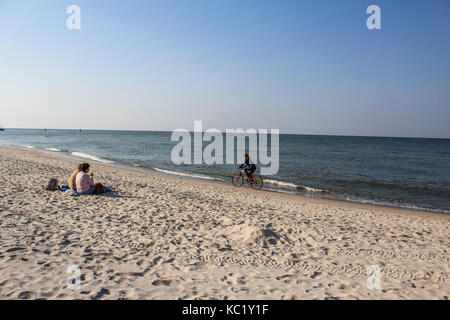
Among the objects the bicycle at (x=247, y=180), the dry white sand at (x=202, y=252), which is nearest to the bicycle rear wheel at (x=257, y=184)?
the bicycle at (x=247, y=180)

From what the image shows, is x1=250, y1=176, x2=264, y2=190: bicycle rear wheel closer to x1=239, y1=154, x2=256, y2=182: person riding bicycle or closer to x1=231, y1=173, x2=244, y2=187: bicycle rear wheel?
x1=239, y1=154, x2=256, y2=182: person riding bicycle

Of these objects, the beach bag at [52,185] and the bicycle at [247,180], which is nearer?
the beach bag at [52,185]

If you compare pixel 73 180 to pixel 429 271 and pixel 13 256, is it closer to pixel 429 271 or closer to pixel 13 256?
pixel 13 256

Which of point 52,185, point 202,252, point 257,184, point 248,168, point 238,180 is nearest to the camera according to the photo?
point 202,252

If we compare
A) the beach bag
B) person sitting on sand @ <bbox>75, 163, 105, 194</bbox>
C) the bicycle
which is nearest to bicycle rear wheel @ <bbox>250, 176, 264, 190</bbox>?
the bicycle

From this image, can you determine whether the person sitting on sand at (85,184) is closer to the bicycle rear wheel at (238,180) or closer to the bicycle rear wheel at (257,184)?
the bicycle rear wheel at (238,180)

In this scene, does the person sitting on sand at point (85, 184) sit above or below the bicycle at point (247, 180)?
above

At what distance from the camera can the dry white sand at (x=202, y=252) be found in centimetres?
410

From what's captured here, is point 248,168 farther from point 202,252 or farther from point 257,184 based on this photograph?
point 202,252

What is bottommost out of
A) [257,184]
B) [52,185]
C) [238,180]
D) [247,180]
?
[257,184]

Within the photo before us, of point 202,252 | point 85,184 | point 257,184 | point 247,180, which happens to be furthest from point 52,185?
point 257,184

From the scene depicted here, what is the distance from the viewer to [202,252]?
5.57m
